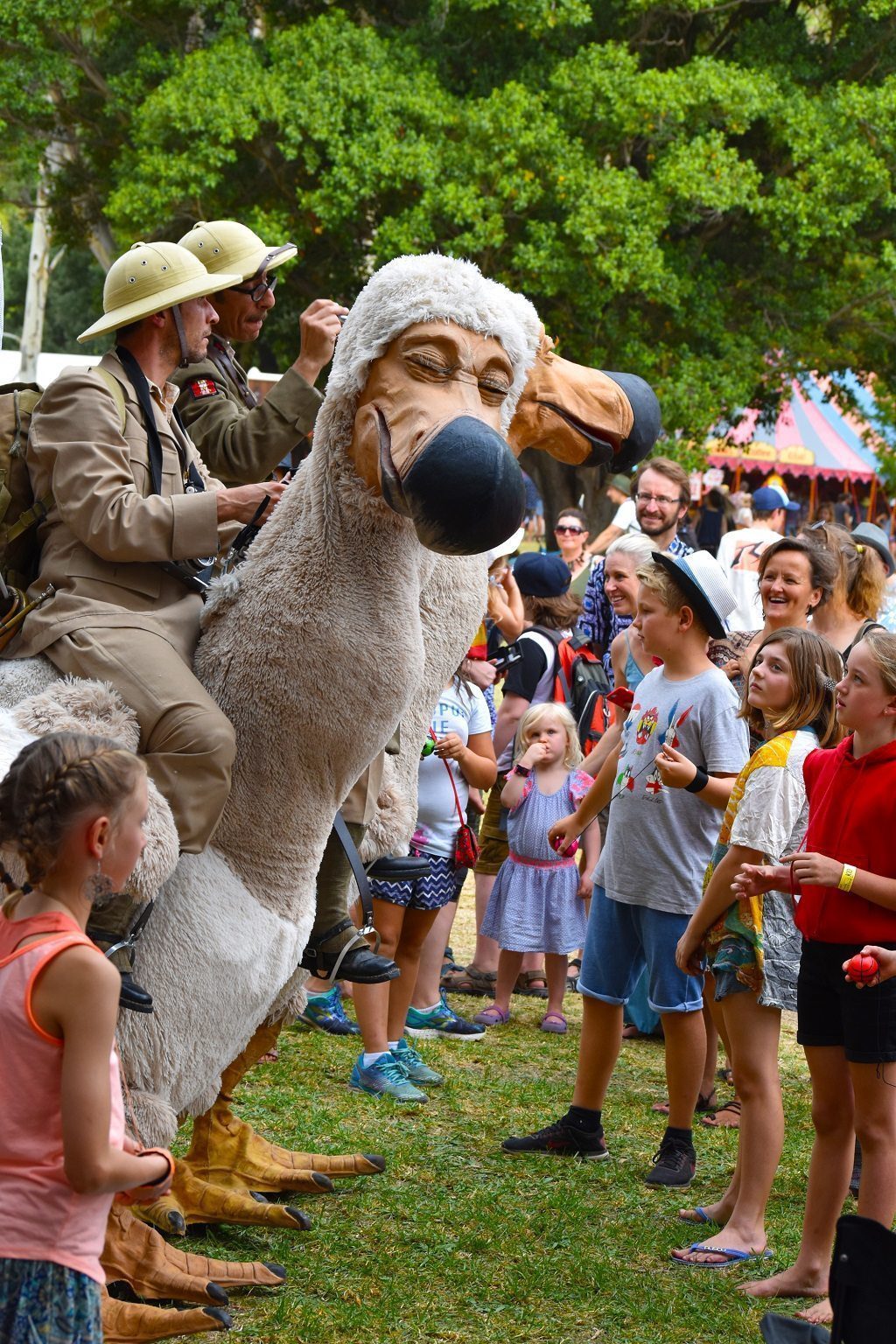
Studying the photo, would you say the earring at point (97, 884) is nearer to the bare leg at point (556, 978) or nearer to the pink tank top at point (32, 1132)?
the pink tank top at point (32, 1132)

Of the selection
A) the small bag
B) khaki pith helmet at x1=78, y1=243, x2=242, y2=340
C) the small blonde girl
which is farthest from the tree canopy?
khaki pith helmet at x1=78, y1=243, x2=242, y2=340

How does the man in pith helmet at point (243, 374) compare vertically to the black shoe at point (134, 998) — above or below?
above

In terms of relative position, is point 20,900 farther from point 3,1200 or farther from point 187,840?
point 187,840

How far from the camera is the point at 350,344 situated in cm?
300

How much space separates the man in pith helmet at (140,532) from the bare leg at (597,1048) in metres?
2.08

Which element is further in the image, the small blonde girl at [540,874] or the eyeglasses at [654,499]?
the small blonde girl at [540,874]

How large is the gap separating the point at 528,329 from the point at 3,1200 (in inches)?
84.2

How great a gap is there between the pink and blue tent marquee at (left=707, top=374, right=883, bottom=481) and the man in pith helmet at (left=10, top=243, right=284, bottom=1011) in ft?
79.8

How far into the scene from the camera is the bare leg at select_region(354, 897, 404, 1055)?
5285 millimetres

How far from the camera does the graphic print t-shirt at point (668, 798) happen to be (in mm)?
4504

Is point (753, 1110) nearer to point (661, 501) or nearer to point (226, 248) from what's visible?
point (226, 248)

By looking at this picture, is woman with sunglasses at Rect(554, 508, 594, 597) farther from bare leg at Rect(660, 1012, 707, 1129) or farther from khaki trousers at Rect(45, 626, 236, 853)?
khaki trousers at Rect(45, 626, 236, 853)

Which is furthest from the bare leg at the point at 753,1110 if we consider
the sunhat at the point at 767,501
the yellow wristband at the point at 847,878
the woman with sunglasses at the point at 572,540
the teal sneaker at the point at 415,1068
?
the sunhat at the point at 767,501

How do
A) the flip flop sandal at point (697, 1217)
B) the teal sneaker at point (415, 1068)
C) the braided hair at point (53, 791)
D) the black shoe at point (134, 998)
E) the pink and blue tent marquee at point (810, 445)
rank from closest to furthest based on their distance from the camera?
1. the braided hair at point (53, 791)
2. the black shoe at point (134, 998)
3. the flip flop sandal at point (697, 1217)
4. the teal sneaker at point (415, 1068)
5. the pink and blue tent marquee at point (810, 445)
